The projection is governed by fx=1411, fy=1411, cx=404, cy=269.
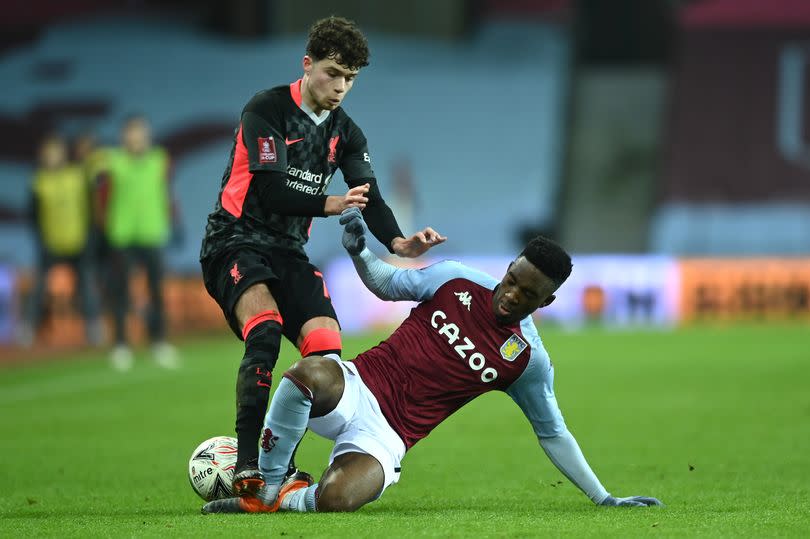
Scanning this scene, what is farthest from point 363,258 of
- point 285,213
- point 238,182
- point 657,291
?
point 657,291

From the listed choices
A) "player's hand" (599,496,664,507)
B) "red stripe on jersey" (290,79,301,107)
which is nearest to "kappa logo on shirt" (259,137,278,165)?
"red stripe on jersey" (290,79,301,107)

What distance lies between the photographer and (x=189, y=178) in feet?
87.5

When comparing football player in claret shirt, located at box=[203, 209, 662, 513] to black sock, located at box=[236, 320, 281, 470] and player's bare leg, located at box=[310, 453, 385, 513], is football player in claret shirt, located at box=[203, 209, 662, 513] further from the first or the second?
black sock, located at box=[236, 320, 281, 470]

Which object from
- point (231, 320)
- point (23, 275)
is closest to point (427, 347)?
point (231, 320)

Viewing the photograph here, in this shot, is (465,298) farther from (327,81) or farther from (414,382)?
(327,81)

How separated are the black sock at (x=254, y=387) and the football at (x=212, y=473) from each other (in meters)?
0.23

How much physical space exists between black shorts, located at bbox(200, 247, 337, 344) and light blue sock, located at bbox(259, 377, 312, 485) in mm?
716

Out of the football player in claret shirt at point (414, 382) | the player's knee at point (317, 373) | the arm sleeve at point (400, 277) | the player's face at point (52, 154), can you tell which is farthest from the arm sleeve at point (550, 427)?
the player's face at point (52, 154)

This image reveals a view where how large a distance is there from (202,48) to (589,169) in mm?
8043

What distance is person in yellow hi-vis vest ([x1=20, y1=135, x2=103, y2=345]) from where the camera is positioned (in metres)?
16.4

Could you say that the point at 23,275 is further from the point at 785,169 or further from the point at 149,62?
the point at 785,169

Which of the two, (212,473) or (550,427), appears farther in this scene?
(212,473)

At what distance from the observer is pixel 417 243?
19.1ft

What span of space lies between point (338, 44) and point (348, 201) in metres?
0.70
